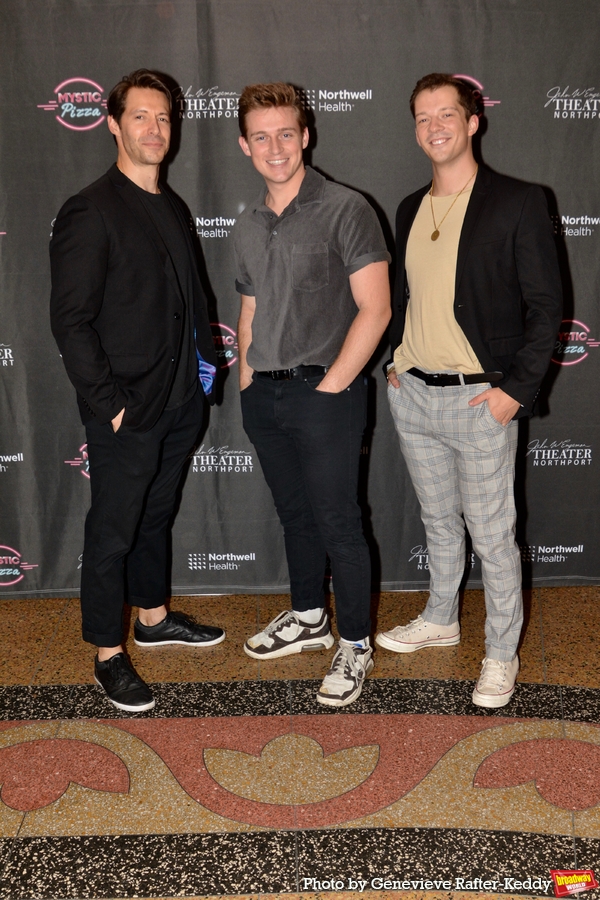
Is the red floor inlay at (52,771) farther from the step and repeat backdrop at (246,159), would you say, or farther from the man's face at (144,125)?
the man's face at (144,125)

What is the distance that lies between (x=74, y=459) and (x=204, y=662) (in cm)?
106

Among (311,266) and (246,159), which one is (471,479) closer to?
(311,266)

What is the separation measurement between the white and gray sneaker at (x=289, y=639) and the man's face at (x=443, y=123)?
66.8 inches

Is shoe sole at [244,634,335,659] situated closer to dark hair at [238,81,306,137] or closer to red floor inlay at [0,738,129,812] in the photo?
red floor inlay at [0,738,129,812]

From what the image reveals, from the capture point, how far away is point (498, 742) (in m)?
2.48

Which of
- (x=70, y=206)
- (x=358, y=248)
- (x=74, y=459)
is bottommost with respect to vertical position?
(x=74, y=459)

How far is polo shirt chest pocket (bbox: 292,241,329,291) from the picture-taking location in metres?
2.42

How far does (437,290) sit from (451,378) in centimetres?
28

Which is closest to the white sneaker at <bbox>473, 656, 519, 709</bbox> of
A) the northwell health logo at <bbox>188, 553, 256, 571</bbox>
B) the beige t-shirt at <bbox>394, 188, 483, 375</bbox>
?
the beige t-shirt at <bbox>394, 188, 483, 375</bbox>

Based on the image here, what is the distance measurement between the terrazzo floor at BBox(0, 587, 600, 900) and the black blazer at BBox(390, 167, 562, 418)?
3.44 ft

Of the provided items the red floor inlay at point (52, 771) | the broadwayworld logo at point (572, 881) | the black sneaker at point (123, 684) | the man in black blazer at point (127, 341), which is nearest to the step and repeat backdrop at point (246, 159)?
the man in black blazer at point (127, 341)

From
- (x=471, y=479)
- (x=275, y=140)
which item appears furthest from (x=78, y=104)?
(x=471, y=479)

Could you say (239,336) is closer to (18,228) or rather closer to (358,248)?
(358,248)

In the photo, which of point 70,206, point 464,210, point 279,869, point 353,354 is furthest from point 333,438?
point 279,869
